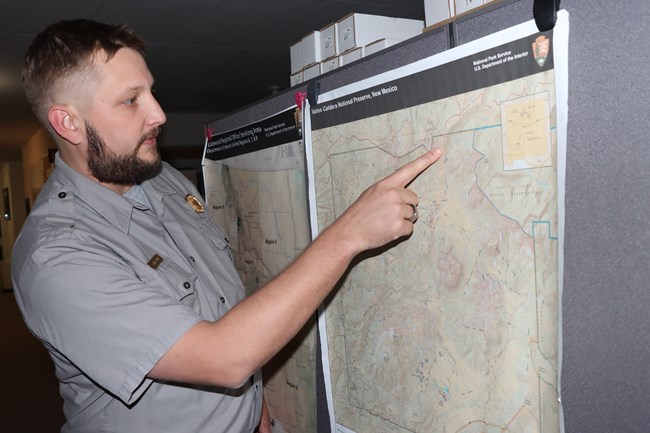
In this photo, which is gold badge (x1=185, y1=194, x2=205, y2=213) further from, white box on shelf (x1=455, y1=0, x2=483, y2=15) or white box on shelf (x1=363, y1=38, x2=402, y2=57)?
white box on shelf (x1=455, y1=0, x2=483, y2=15)

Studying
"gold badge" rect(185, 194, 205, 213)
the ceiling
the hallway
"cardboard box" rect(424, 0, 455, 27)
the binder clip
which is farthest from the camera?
the hallway

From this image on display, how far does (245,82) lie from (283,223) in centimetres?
495

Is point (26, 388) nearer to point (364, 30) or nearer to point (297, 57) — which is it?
point (297, 57)

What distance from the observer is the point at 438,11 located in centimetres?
131

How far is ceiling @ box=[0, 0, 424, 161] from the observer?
352 cm

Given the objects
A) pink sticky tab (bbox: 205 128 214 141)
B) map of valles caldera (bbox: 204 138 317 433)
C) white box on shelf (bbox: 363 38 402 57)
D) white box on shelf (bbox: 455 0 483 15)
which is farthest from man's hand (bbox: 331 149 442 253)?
pink sticky tab (bbox: 205 128 214 141)

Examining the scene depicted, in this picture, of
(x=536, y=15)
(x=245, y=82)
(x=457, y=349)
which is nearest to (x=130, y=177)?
(x=457, y=349)

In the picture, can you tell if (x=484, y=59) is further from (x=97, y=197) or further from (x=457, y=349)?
(x=97, y=197)

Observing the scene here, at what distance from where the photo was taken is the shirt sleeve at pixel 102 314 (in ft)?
3.05

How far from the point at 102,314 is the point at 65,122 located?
1.50ft

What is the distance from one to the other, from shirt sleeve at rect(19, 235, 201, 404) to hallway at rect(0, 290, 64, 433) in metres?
3.25

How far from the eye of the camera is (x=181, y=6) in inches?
140

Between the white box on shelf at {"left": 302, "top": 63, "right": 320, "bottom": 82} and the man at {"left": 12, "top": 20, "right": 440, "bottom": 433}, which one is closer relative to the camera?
the man at {"left": 12, "top": 20, "right": 440, "bottom": 433}

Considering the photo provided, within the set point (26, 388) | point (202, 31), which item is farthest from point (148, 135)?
point (26, 388)
